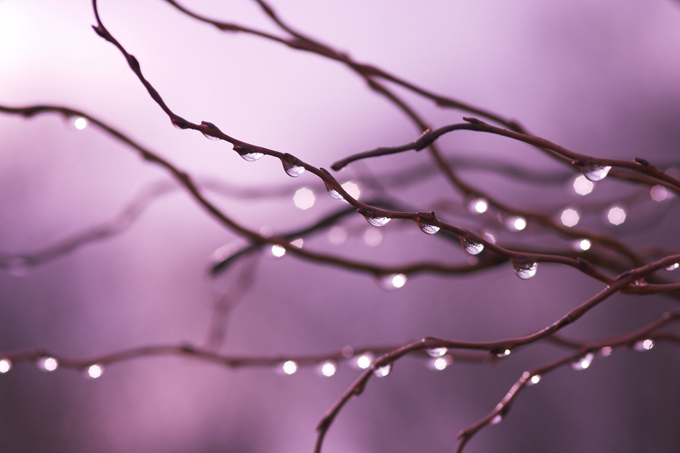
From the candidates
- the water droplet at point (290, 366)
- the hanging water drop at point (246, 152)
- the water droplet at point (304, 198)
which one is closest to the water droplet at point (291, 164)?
the hanging water drop at point (246, 152)

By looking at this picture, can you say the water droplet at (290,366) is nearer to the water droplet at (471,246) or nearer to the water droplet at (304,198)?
the water droplet at (471,246)

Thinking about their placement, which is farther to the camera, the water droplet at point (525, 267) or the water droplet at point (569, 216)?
the water droplet at point (569, 216)

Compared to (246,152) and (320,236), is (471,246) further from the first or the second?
(320,236)

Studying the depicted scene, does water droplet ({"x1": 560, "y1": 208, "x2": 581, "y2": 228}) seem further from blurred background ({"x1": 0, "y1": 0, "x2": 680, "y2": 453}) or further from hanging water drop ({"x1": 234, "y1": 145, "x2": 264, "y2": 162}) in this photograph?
hanging water drop ({"x1": 234, "y1": 145, "x2": 264, "y2": 162})

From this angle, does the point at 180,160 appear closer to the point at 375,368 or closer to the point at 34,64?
the point at 34,64

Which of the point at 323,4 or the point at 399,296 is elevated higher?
the point at 323,4

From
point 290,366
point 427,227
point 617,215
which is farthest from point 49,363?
point 617,215

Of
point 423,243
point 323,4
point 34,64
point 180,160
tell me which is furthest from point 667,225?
point 34,64
